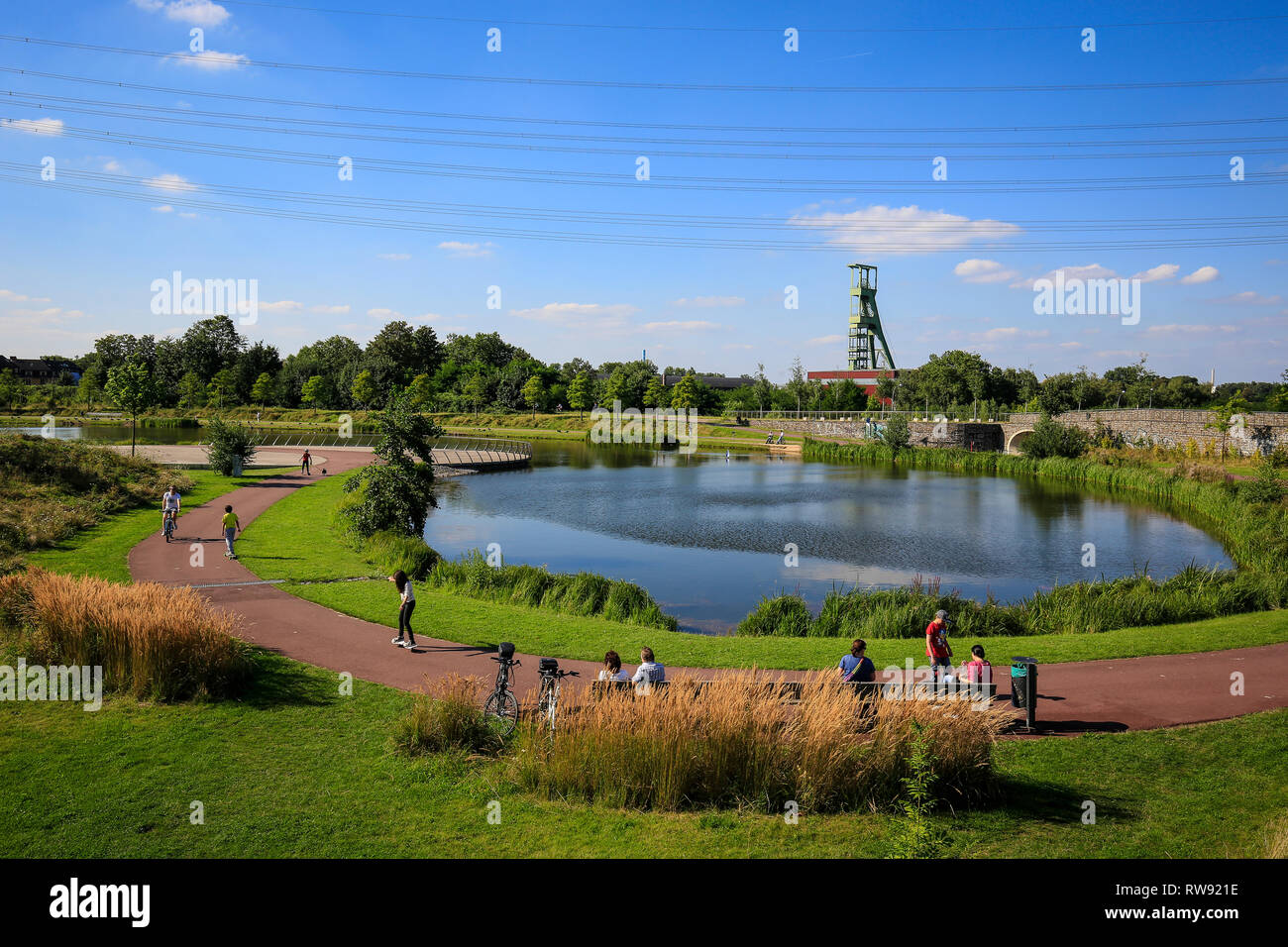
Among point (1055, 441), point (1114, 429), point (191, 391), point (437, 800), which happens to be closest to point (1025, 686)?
point (437, 800)

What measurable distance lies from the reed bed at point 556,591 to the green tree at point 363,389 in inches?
4153

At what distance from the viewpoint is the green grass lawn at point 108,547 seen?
21.1 m

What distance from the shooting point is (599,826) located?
8.66m

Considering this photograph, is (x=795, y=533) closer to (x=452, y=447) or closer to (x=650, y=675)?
(x=650, y=675)

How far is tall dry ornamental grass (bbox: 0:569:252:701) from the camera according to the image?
1238 centimetres

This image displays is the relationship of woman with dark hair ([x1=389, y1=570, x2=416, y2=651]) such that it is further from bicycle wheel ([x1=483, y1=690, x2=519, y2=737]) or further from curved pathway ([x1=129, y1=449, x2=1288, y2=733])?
bicycle wheel ([x1=483, y1=690, x2=519, y2=737])

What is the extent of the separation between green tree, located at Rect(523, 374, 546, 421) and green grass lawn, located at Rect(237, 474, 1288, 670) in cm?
10182

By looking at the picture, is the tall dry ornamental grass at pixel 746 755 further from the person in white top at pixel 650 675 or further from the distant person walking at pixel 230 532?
the distant person walking at pixel 230 532

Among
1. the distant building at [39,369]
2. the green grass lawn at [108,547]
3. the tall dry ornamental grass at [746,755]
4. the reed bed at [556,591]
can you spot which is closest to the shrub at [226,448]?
the green grass lawn at [108,547]

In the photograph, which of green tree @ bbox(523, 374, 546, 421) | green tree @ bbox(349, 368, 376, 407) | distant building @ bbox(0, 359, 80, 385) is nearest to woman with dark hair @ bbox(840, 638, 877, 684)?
green tree @ bbox(523, 374, 546, 421)

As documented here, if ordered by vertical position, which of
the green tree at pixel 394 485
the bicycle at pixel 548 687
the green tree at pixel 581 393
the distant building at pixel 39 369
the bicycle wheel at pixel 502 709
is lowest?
the bicycle wheel at pixel 502 709

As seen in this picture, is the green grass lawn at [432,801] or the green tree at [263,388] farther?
the green tree at [263,388]

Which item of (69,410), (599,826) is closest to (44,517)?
(599,826)

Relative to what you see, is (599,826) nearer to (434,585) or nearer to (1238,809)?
(1238,809)
